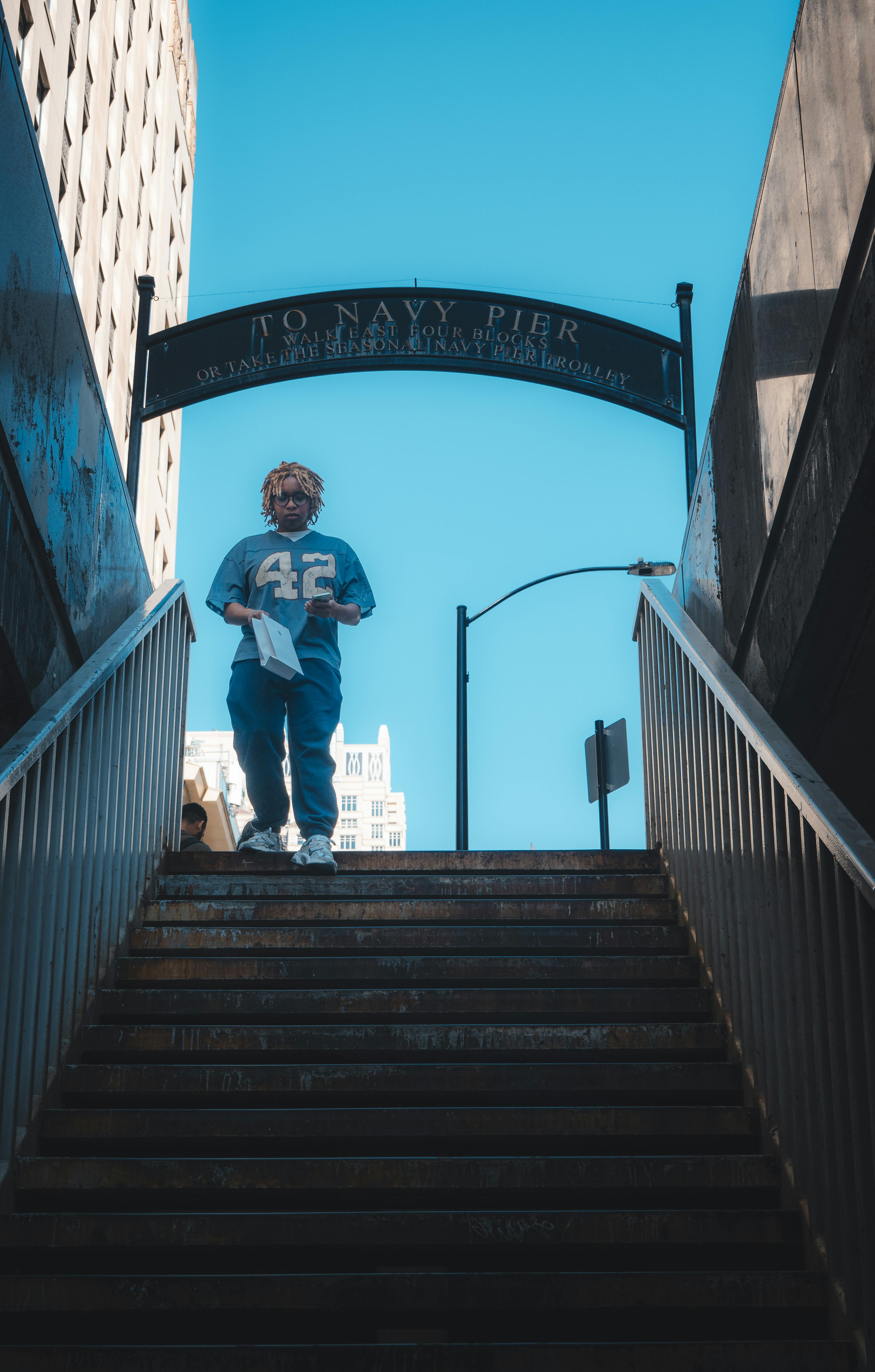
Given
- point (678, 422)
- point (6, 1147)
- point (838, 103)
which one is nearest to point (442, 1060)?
point (6, 1147)

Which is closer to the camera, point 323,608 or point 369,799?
point 323,608

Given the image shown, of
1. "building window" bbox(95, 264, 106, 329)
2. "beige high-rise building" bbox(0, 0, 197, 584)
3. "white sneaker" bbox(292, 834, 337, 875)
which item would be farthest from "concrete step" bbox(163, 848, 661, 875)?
"building window" bbox(95, 264, 106, 329)

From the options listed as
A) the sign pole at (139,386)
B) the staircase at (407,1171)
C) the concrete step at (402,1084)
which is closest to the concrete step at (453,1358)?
the staircase at (407,1171)

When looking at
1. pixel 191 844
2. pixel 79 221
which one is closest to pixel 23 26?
pixel 79 221

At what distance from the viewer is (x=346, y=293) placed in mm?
8555

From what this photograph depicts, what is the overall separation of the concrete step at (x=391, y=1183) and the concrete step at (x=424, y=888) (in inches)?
64.6

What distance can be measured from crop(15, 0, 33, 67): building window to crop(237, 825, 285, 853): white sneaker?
17.2 metres

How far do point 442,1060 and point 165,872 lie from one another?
1.95m

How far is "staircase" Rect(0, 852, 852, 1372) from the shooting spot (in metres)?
3.09

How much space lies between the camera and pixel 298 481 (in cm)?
656

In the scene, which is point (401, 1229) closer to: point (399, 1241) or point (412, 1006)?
point (399, 1241)

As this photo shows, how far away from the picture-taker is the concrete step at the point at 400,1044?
407cm

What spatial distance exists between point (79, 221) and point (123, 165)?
221 inches

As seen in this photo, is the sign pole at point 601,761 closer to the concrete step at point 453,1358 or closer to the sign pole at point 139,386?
the sign pole at point 139,386
